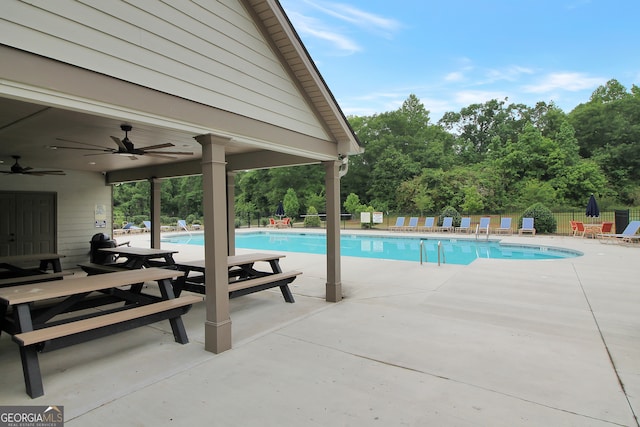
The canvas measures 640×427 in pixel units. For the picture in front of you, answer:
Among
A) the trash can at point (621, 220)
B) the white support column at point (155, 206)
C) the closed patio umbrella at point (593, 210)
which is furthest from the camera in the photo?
the closed patio umbrella at point (593, 210)

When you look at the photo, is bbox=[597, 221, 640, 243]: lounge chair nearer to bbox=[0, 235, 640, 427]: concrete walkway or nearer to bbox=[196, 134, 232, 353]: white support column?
bbox=[0, 235, 640, 427]: concrete walkway

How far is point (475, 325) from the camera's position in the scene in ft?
15.3

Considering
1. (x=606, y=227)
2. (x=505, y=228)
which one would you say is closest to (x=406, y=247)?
(x=505, y=228)

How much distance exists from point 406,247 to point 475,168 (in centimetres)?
1815

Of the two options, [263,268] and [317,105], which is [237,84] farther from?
[263,268]

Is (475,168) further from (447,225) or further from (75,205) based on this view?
(75,205)

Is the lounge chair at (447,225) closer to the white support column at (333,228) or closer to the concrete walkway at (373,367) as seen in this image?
the concrete walkway at (373,367)

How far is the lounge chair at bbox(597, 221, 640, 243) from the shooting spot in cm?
1245

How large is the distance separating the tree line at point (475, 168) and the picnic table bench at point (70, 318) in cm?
1927

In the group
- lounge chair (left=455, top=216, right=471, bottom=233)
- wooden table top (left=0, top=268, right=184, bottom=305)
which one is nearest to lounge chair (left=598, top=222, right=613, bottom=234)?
lounge chair (left=455, top=216, right=471, bottom=233)

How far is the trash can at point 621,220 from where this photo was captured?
543 inches

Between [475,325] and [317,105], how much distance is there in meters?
3.91

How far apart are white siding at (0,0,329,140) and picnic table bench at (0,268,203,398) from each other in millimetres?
2187

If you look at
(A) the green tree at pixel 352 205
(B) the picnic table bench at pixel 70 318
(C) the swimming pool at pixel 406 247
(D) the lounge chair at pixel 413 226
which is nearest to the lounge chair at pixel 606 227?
(C) the swimming pool at pixel 406 247
